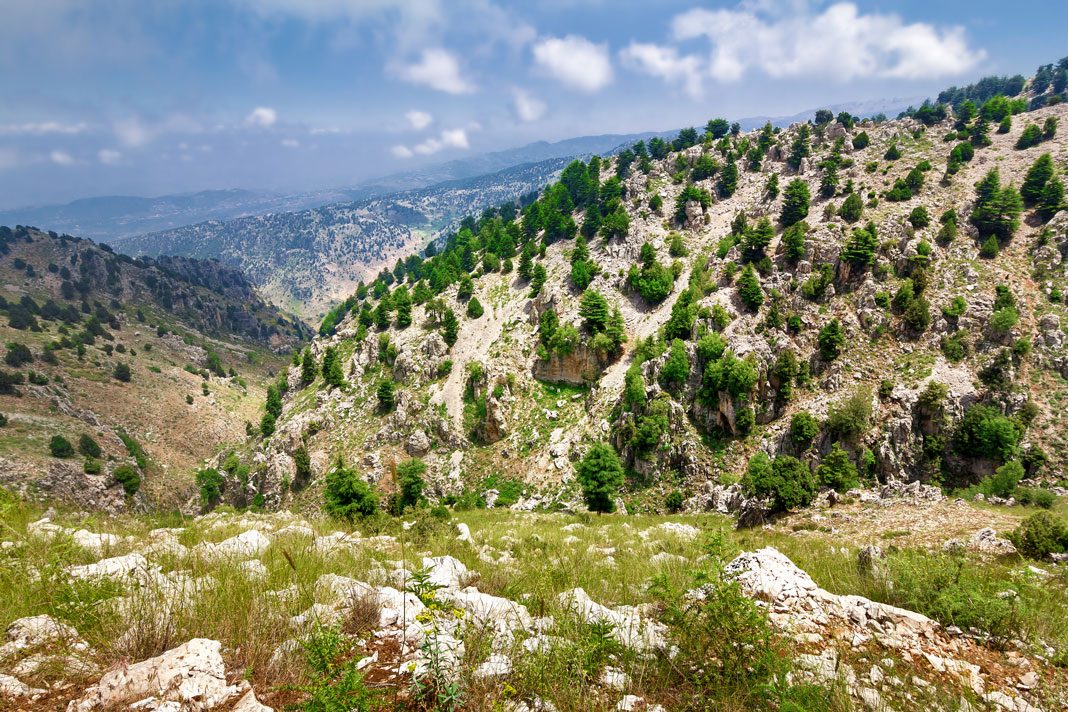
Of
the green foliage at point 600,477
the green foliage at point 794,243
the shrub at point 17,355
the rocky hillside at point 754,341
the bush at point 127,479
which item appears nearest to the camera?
the green foliage at point 600,477

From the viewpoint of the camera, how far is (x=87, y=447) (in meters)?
63.0

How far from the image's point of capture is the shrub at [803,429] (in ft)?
119

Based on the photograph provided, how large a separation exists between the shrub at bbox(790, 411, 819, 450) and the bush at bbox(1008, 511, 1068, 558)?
82.0 feet

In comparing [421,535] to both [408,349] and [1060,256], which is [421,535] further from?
[1060,256]

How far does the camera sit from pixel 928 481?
35.8 meters

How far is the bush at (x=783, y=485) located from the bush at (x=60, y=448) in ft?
299

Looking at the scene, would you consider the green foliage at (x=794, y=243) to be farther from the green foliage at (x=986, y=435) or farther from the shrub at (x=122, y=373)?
the shrub at (x=122, y=373)

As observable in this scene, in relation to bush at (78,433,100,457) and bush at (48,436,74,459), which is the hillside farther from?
bush at (48,436,74,459)

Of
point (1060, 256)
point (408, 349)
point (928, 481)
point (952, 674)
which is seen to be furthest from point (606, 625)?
point (1060, 256)

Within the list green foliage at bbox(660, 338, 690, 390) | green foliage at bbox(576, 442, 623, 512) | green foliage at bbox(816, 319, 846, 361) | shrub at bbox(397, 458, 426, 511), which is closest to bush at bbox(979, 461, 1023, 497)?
green foliage at bbox(816, 319, 846, 361)

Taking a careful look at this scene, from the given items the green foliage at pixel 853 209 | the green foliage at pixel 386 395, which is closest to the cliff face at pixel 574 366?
the green foliage at pixel 386 395

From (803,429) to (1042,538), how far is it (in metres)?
25.8

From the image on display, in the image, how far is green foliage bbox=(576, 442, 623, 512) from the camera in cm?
3506

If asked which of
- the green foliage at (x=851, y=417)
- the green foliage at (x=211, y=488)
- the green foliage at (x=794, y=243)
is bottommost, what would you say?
the green foliage at (x=211, y=488)
